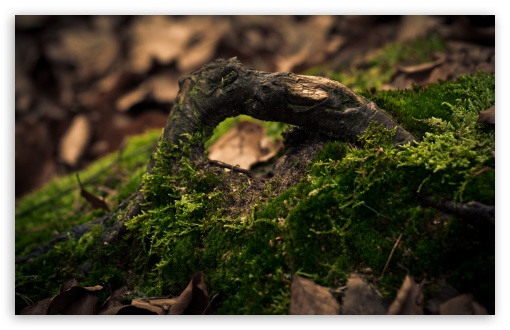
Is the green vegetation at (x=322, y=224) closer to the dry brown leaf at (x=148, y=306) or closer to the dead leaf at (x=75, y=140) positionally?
the dry brown leaf at (x=148, y=306)

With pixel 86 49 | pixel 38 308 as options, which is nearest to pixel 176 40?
pixel 86 49

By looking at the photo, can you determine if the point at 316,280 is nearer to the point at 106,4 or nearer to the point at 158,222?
the point at 158,222

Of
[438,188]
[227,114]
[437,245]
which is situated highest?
[227,114]

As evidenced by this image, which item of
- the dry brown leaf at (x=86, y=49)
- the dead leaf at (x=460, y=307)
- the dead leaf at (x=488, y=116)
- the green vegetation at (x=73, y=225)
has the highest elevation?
the dry brown leaf at (x=86, y=49)

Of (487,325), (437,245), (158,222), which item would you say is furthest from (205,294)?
(487,325)

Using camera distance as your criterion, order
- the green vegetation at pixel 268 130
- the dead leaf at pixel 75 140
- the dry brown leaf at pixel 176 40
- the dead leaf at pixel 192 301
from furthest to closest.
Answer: the dry brown leaf at pixel 176 40 < the dead leaf at pixel 75 140 < the green vegetation at pixel 268 130 < the dead leaf at pixel 192 301

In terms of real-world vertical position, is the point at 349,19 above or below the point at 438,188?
above

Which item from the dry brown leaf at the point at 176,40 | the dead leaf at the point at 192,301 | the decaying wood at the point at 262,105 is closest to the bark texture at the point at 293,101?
the decaying wood at the point at 262,105
